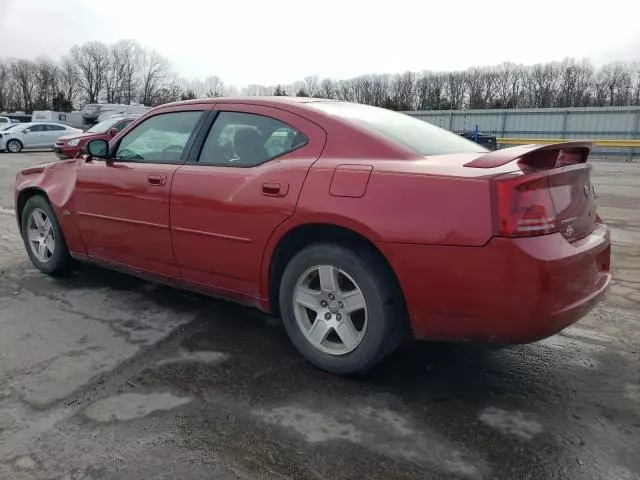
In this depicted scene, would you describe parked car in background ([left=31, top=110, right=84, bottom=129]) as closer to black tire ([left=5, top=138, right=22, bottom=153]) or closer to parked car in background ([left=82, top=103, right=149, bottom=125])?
parked car in background ([left=82, top=103, right=149, bottom=125])

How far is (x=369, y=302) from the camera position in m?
2.78

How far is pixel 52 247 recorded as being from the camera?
4797 millimetres

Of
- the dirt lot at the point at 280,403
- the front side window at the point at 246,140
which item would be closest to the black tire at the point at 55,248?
the dirt lot at the point at 280,403

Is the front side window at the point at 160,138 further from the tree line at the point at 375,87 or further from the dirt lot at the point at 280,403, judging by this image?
the tree line at the point at 375,87

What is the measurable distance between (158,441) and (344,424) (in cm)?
84

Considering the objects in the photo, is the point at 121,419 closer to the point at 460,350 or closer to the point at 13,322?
the point at 13,322

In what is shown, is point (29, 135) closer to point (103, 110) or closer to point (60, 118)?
point (103, 110)

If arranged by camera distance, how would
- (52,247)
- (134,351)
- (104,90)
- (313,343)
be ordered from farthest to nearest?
(104,90) → (52,247) → (134,351) → (313,343)

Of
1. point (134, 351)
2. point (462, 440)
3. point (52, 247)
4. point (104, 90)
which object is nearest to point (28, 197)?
point (52, 247)

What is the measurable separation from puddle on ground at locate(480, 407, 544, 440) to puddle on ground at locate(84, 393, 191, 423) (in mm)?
1491

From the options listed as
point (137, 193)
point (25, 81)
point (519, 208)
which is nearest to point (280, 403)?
point (519, 208)

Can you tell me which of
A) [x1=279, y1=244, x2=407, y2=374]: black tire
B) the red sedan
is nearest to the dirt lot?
[x1=279, y1=244, x2=407, y2=374]: black tire

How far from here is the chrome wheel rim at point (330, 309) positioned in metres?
2.90

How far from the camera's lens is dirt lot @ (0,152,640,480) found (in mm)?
2252
